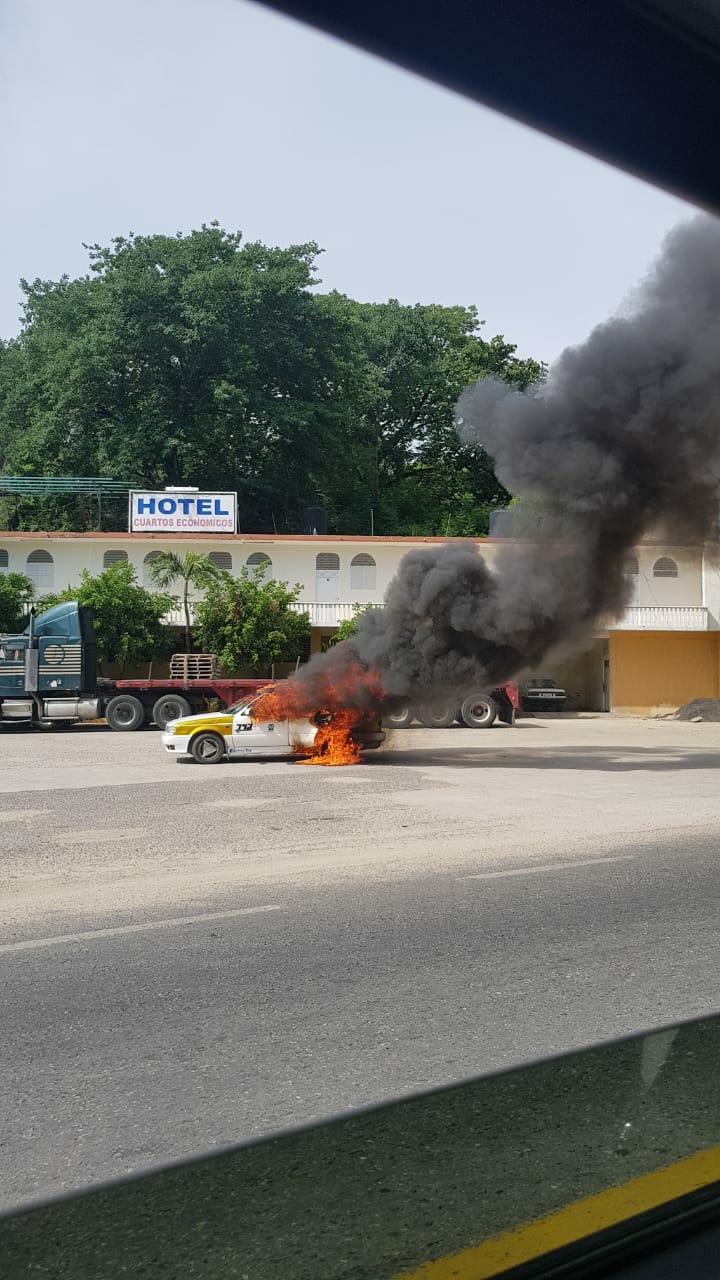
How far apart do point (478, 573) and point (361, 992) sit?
13.9 meters

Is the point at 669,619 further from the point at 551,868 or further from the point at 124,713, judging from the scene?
the point at 551,868

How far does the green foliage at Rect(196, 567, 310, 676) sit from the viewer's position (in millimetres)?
31766

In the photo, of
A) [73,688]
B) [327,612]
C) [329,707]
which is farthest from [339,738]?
[327,612]

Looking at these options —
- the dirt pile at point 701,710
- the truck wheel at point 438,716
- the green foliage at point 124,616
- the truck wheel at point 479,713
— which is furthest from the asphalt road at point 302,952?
the dirt pile at point 701,710

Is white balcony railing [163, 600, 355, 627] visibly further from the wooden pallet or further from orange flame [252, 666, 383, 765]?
orange flame [252, 666, 383, 765]

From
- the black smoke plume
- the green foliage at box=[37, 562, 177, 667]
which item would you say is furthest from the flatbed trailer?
the black smoke plume

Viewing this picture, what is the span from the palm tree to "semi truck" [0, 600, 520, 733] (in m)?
7.02

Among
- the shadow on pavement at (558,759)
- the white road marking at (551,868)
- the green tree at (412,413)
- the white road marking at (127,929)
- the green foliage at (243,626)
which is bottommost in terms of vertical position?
the shadow on pavement at (558,759)

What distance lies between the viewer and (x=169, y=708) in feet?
85.8

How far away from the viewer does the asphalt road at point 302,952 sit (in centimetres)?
405

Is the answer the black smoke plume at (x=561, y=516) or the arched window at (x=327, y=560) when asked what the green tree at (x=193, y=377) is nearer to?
the arched window at (x=327, y=560)

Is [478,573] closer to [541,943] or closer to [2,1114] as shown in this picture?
[541,943]

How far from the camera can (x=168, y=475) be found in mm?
51438

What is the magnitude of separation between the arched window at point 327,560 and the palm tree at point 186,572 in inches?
160
